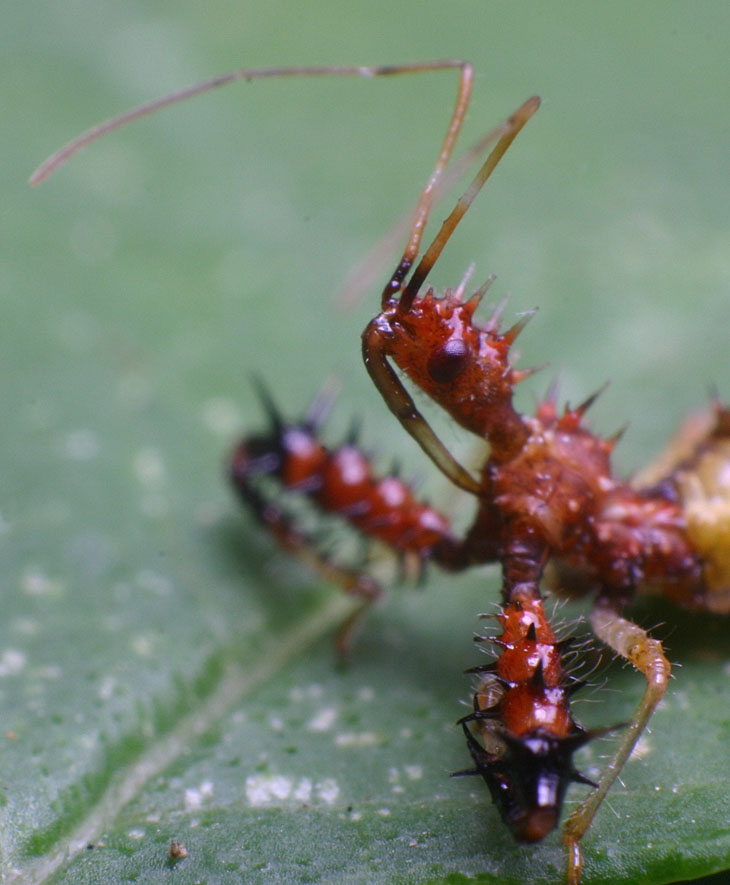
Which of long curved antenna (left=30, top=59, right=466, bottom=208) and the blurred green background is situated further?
the blurred green background

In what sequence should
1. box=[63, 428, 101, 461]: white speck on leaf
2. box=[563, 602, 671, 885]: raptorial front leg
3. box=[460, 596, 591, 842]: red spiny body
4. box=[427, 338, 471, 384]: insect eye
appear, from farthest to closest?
box=[63, 428, 101, 461]: white speck on leaf
box=[427, 338, 471, 384]: insect eye
box=[563, 602, 671, 885]: raptorial front leg
box=[460, 596, 591, 842]: red spiny body

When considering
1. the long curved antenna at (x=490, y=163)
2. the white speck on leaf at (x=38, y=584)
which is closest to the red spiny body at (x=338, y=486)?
the white speck on leaf at (x=38, y=584)

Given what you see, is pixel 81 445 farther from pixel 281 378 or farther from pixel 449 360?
pixel 449 360

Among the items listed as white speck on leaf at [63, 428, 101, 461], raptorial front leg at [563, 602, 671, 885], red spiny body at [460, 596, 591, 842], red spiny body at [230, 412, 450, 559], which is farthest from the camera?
white speck on leaf at [63, 428, 101, 461]

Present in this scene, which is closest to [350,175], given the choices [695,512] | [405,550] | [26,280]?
[26,280]

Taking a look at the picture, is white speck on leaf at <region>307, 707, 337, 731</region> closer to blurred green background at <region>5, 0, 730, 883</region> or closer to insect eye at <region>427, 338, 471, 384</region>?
blurred green background at <region>5, 0, 730, 883</region>

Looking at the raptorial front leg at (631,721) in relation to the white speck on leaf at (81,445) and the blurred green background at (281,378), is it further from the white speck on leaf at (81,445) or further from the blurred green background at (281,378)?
the white speck on leaf at (81,445)

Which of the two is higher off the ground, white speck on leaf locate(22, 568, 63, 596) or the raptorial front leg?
white speck on leaf locate(22, 568, 63, 596)

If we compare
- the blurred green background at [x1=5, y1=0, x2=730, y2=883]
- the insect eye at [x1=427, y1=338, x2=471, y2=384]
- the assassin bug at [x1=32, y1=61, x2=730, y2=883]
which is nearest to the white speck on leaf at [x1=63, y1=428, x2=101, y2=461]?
the blurred green background at [x1=5, y1=0, x2=730, y2=883]
